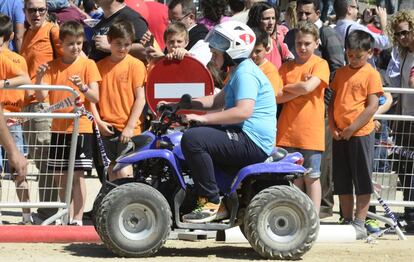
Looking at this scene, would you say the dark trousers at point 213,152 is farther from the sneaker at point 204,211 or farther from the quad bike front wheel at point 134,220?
the quad bike front wheel at point 134,220

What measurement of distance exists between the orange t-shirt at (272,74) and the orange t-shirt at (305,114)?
0.22 meters

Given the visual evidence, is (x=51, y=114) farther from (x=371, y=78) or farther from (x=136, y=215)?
(x=371, y=78)

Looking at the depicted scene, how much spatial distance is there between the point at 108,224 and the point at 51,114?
5.80ft

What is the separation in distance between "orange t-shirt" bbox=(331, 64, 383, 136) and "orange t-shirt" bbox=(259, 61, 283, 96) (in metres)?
0.65

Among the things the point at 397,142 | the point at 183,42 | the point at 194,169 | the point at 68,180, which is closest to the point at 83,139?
the point at 68,180

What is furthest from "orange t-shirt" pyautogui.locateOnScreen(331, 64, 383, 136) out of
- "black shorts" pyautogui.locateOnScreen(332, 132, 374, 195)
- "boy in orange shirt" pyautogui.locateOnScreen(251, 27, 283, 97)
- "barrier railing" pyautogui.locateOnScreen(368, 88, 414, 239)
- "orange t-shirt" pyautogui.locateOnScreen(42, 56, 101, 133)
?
"orange t-shirt" pyautogui.locateOnScreen(42, 56, 101, 133)

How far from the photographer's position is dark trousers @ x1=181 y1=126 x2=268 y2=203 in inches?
347

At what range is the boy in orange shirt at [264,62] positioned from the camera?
409 inches

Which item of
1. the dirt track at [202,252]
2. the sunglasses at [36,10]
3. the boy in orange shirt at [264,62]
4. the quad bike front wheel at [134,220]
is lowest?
the dirt track at [202,252]

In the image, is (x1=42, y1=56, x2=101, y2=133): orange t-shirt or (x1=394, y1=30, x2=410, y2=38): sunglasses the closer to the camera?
(x1=42, y1=56, x2=101, y2=133): orange t-shirt

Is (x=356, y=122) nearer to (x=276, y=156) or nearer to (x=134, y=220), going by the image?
(x=276, y=156)

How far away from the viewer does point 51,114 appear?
33.6 feet

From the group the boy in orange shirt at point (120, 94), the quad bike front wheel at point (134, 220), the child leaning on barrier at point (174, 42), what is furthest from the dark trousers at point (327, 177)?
the quad bike front wheel at point (134, 220)

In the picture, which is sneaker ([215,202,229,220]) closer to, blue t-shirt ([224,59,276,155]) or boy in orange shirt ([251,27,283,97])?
blue t-shirt ([224,59,276,155])
